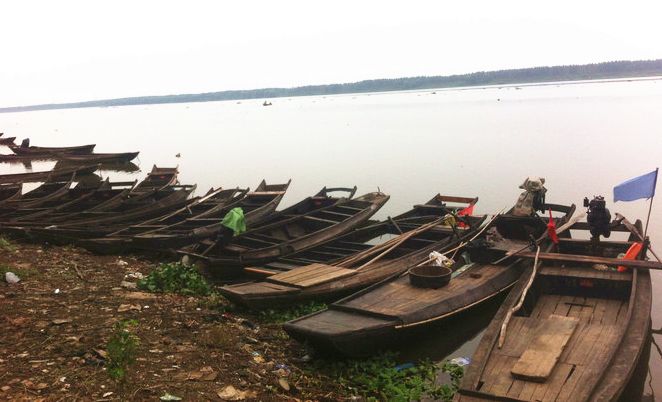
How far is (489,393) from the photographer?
239 inches

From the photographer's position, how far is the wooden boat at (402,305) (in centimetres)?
799

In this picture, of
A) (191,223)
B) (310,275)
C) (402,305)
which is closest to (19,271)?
(191,223)

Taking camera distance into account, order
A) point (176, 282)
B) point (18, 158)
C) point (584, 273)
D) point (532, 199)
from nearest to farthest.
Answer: point (584, 273) < point (176, 282) < point (532, 199) < point (18, 158)

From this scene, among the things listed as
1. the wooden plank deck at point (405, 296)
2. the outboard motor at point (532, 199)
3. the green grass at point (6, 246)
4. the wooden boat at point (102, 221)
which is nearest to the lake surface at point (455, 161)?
the wooden plank deck at point (405, 296)

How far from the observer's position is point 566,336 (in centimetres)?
741

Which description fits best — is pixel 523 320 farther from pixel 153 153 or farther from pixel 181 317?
pixel 153 153

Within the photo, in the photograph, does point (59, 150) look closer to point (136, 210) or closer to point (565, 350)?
point (136, 210)

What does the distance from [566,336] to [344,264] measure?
17.3ft

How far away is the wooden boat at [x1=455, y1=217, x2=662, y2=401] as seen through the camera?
20.5 ft

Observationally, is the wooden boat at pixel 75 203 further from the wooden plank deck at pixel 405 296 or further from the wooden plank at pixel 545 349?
the wooden plank at pixel 545 349

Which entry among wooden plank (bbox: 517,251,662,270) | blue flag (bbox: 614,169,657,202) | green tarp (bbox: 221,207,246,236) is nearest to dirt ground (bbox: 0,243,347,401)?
green tarp (bbox: 221,207,246,236)

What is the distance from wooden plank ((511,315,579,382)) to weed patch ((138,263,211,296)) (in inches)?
279

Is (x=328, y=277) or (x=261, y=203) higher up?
(x=261, y=203)

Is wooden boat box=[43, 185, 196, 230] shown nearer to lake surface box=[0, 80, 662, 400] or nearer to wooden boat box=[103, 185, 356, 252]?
wooden boat box=[103, 185, 356, 252]
